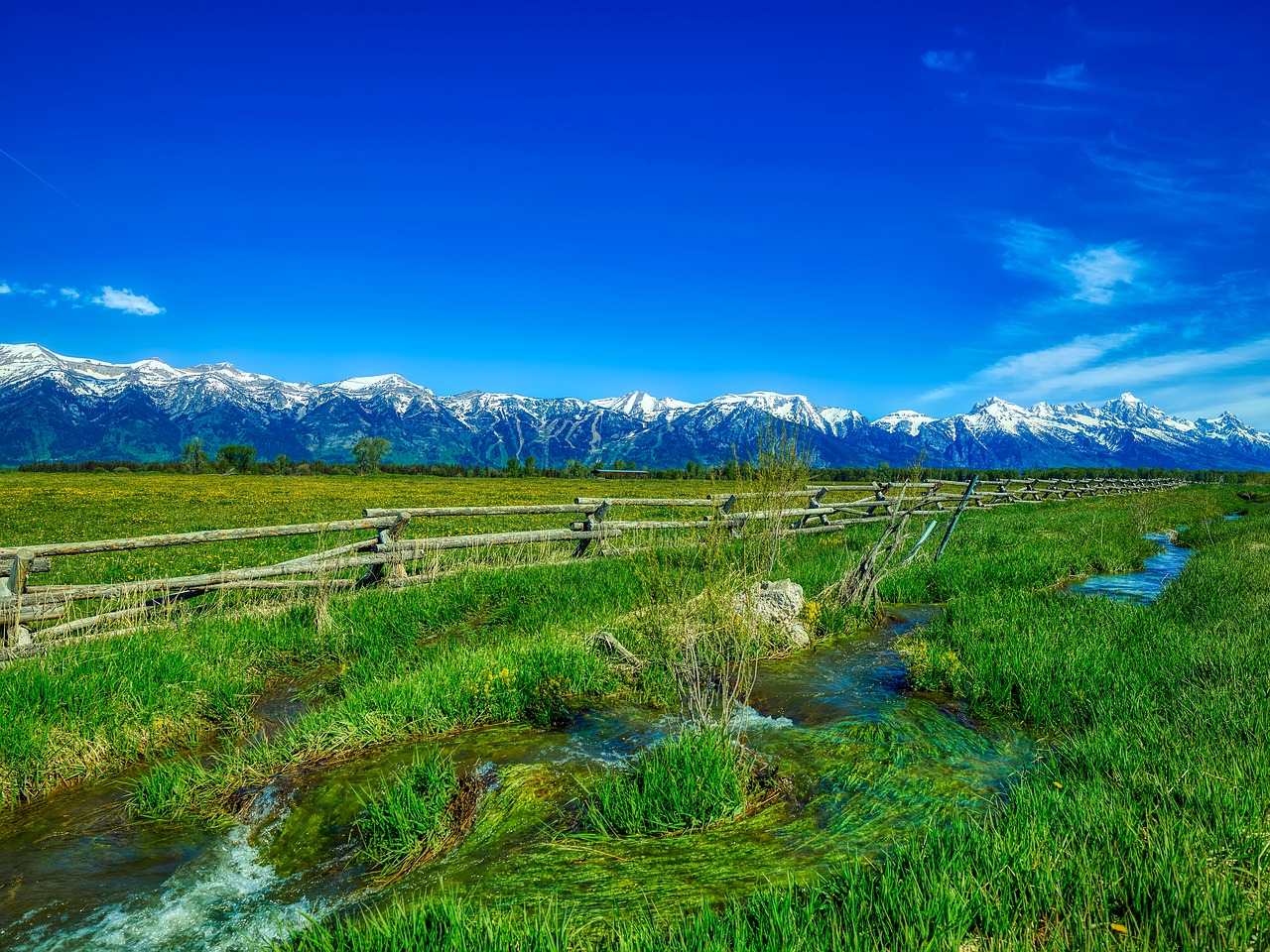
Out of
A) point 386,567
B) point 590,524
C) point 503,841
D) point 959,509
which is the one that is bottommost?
point 503,841

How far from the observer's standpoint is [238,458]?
111 meters

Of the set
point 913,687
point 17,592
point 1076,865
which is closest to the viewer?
point 1076,865

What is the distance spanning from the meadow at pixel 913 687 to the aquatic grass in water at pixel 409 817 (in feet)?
0.38

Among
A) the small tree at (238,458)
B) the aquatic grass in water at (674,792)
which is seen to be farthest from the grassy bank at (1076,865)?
the small tree at (238,458)

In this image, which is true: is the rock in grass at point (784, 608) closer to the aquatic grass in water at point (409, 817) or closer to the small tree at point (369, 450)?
the aquatic grass in water at point (409, 817)

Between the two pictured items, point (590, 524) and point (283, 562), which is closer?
point (283, 562)

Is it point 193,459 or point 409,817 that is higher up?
point 193,459

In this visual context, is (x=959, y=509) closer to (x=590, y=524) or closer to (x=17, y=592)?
(x=590, y=524)

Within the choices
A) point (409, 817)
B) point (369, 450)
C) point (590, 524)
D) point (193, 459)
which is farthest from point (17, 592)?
point (369, 450)

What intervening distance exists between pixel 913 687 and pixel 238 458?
12925 cm

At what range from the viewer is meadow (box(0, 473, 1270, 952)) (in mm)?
2439

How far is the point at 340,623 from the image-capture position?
7.55 metres

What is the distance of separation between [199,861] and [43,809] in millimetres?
1698

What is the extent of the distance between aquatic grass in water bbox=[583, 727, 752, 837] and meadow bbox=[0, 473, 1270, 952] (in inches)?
1.8
